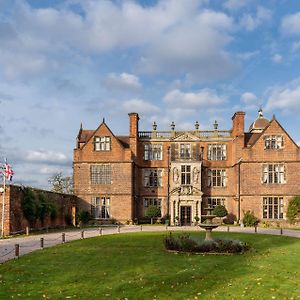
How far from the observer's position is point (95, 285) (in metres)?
12.5

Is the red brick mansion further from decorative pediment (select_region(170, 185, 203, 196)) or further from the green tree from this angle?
the green tree

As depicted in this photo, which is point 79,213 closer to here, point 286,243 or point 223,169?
point 223,169

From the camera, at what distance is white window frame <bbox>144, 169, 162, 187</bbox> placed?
47.3 meters

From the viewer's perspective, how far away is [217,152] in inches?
1855

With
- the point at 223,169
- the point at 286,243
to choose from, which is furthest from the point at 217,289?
the point at 223,169

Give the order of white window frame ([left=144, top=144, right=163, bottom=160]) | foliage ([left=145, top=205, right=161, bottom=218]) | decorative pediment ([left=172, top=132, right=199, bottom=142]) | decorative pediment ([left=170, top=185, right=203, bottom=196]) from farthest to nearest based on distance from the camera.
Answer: white window frame ([left=144, top=144, right=163, bottom=160]) < decorative pediment ([left=172, top=132, right=199, bottom=142]) < decorative pediment ([left=170, top=185, right=203, bottom=196]) < foliage ([left=145, top=205, right=161, bottom=218])

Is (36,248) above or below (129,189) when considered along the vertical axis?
below

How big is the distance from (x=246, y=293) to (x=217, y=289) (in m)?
0.83

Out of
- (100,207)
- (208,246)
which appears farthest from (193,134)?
(208,246)

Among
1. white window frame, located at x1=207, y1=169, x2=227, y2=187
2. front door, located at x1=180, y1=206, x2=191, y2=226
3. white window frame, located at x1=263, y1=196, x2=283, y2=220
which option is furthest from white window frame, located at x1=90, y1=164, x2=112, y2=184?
white window frame, located at x1=263, y1=196, x2=283, y2=220

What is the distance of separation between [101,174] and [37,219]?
36.0 ft

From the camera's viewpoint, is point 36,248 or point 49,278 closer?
point 49,278

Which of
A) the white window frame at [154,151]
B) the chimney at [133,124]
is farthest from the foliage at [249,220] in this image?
the chimney at [133,124]

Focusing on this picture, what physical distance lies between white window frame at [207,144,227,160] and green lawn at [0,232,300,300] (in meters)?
27.0
